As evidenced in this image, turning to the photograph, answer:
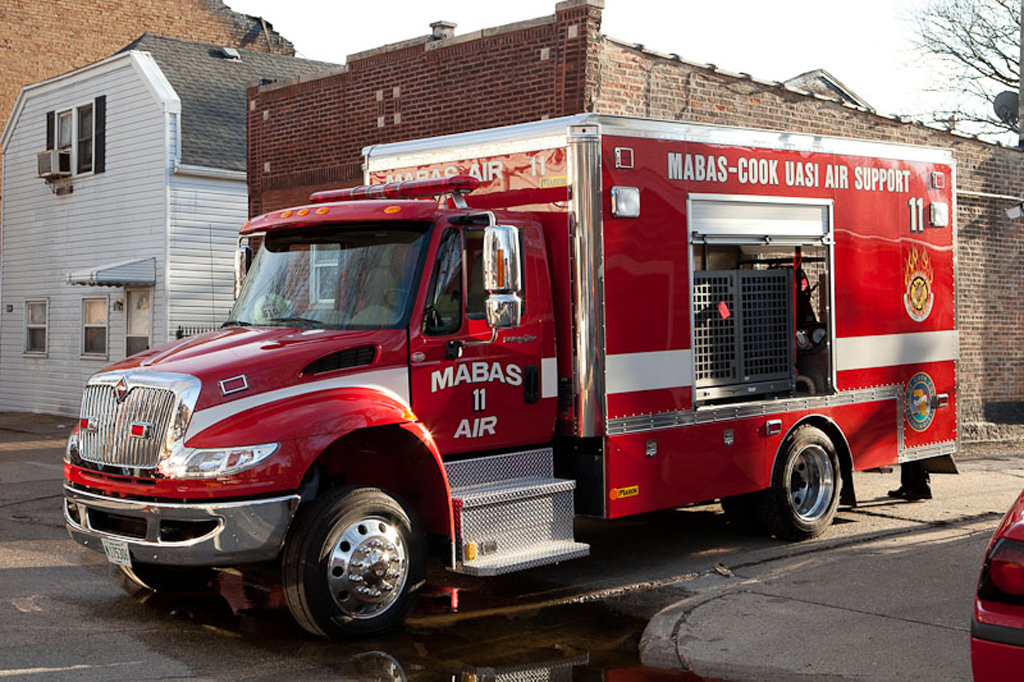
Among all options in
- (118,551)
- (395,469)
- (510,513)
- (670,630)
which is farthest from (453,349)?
(118,551)

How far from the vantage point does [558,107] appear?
13.5 m

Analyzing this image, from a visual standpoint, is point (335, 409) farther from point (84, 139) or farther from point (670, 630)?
point (84, 139)

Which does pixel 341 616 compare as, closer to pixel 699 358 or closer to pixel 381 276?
pixel 381 276

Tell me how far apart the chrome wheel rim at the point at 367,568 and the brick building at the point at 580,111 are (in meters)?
7.53

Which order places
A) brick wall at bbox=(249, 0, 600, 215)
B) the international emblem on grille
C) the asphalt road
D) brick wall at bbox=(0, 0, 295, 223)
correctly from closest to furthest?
the asphalt road < the international emblem on grille < brick wall at bbox=(249, 0, 600, 215) < brick wall at bbox=(0, 0, 295, 223)

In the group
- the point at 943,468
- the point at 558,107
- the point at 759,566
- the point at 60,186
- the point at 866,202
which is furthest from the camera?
the point at 60,186

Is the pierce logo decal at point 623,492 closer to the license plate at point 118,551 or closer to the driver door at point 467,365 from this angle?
the driver door at point 467,365

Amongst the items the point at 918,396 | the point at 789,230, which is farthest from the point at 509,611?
the point at 918,396

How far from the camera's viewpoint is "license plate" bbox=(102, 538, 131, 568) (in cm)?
673

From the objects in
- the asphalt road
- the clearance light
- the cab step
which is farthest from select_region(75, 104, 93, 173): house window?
the cab step

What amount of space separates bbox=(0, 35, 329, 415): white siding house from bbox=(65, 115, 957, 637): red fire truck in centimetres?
1247

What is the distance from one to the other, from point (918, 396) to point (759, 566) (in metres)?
2.82

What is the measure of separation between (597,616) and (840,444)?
3.52 metres

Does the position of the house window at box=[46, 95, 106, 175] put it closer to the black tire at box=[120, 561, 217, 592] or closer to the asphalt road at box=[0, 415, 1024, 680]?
the asphalt road at box=[0, 415, 1024, 680]
